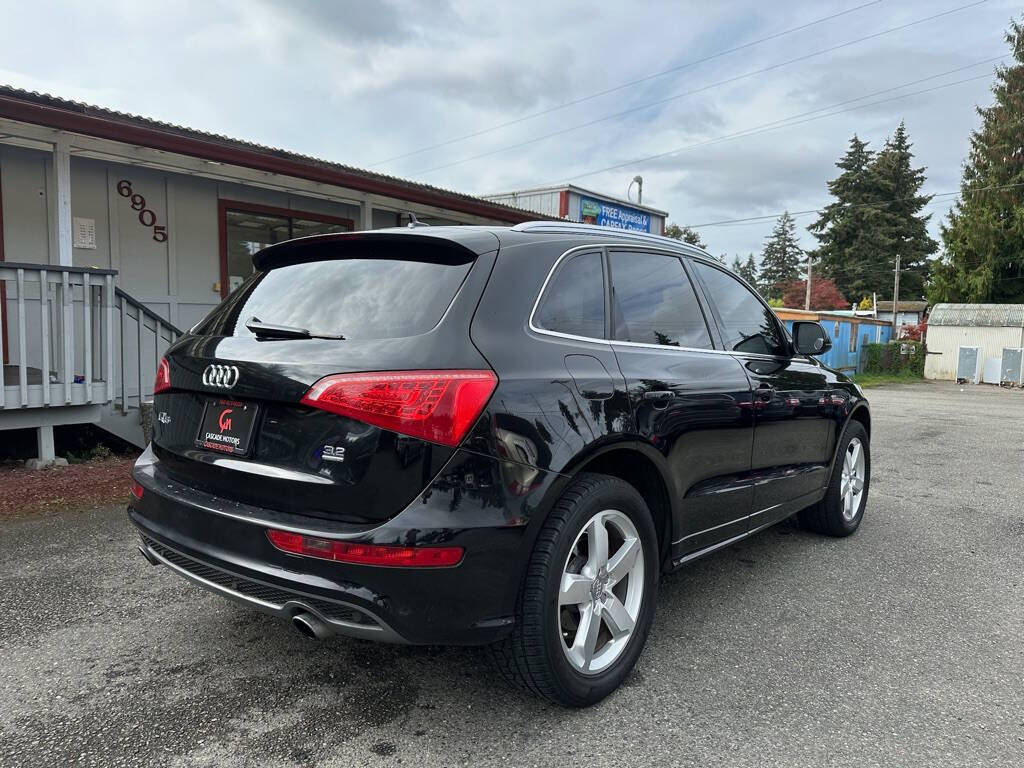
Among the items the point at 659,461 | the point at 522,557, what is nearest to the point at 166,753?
the point at 522,557

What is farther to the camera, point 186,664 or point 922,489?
point 922,489

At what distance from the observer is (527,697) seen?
2.57m

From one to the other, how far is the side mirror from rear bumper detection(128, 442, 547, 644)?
247cm

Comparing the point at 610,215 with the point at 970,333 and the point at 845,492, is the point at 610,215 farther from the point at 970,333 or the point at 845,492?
the point at 970,333

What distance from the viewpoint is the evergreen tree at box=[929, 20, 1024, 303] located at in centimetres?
3434

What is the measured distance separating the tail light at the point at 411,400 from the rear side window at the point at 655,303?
0.91 metres

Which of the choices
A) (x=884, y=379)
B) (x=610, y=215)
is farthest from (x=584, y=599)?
(x=884, y=379)

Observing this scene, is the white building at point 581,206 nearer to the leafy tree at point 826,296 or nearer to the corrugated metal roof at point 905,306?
the corrugated metal roof at point 905,306

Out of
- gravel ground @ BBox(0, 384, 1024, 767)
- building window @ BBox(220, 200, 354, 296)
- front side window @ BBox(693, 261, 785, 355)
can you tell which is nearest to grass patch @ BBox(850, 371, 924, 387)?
building window @ BBox(220, 200, 354, 296)

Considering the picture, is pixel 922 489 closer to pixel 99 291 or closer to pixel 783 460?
pixel 783 460

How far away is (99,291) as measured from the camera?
246 inches

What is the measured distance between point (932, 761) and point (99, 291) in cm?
661

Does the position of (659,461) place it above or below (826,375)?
below

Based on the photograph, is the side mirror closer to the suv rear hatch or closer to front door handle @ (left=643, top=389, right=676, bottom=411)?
front door handle @ (left=643, top=389, right=676, bottom=411)
